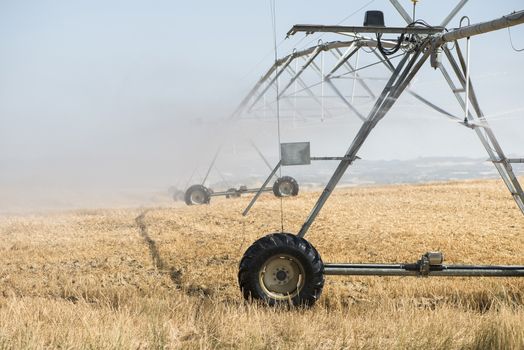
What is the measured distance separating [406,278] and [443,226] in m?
6.62

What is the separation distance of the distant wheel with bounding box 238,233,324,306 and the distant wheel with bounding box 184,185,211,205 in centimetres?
2062

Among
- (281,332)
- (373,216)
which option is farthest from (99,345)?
(373,216)

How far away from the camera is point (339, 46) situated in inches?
739

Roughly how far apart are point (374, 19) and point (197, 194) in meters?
20.3

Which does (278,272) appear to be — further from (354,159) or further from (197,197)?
(197,197)

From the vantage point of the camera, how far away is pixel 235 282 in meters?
10.3

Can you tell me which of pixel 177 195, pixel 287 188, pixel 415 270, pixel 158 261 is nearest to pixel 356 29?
pixel 415 270

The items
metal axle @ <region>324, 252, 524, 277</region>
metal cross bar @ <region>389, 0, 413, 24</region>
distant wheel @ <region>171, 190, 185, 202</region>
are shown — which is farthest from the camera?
distant wheel @ <region>171, 190, 185, 202</region>

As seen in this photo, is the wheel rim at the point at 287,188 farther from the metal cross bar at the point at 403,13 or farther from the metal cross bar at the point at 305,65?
the metal cross bar at the point at 403,13

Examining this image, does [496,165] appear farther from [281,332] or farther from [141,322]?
[141,322]

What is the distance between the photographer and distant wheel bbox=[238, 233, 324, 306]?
305 inches

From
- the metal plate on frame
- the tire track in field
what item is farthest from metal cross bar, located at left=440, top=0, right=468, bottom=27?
the tire track in field

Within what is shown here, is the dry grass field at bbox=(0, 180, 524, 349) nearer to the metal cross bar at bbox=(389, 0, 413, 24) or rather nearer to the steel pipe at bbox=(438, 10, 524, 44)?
the steel pipe at bbox=(438, 10, 524, 44)

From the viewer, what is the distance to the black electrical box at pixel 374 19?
29.9 feet
